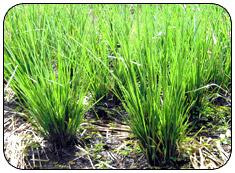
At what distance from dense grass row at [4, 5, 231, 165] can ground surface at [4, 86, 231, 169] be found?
52 millimetres

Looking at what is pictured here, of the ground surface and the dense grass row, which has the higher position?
the dense grass row

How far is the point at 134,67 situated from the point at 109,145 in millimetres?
354

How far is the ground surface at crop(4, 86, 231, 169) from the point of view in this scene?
151 cm

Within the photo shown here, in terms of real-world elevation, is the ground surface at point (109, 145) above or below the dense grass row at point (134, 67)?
below

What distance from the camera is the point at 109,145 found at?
1623mm

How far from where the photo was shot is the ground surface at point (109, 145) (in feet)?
4.97

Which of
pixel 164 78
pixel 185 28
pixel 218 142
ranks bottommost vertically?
pixel 218 142

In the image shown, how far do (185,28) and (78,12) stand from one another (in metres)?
0.68

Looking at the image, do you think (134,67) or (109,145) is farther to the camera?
(134,67)

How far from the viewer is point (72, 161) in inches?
60.9

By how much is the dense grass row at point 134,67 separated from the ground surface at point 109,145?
5 centimetres

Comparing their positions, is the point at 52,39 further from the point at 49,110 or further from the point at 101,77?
the point at 49,110

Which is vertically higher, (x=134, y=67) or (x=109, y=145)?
(x=134, y=67)

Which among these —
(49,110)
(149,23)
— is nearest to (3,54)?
(49,110)
